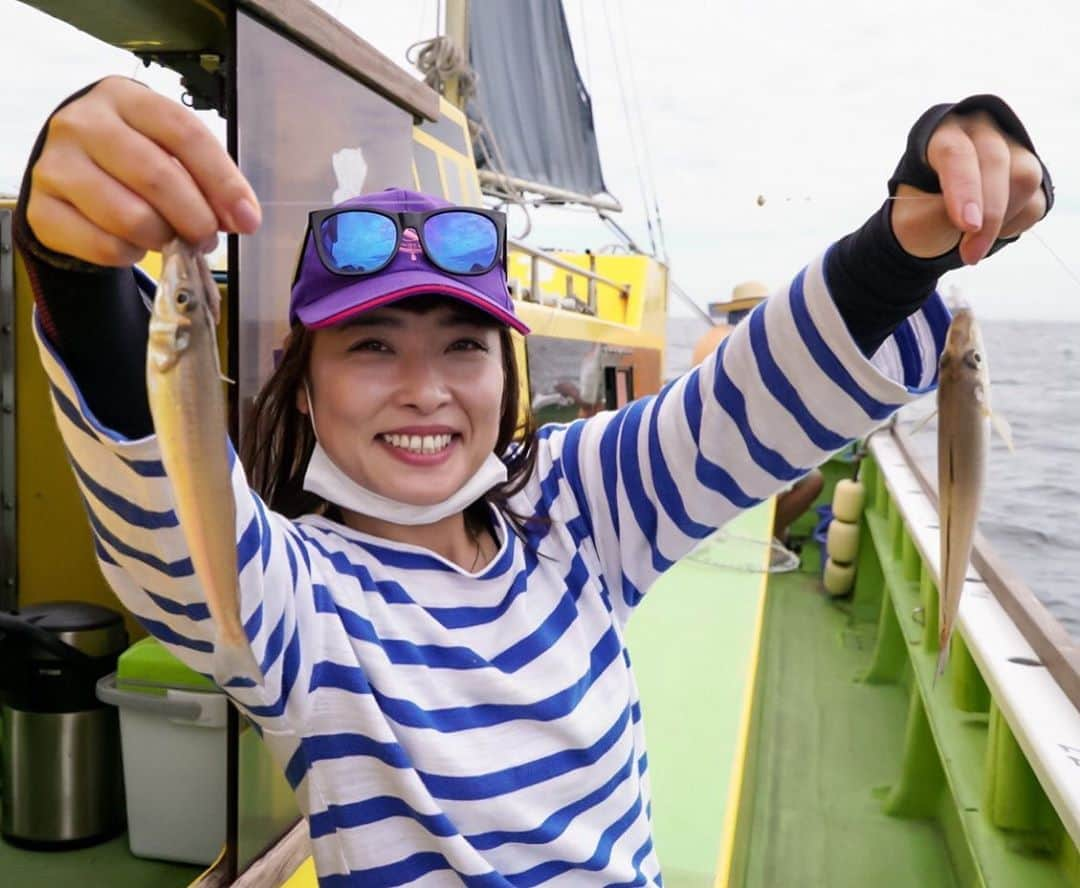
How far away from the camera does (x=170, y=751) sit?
2227mm

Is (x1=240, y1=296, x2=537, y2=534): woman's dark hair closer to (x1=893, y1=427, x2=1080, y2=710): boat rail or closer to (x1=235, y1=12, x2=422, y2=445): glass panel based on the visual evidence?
(x1=235, y1=12, x2=422, y2=445): glass panel

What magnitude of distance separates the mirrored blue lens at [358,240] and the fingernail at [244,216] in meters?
0.43

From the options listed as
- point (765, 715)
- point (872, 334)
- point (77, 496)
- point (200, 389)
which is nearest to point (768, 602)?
point (765, 715)

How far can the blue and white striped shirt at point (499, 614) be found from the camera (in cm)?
113

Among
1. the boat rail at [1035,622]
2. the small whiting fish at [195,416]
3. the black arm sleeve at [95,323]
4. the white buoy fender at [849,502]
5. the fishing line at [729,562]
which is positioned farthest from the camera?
the white buoy fender at [849,502]

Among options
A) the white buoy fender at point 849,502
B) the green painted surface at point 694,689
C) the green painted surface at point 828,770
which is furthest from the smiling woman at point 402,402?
the white buoy fender at point 849,502

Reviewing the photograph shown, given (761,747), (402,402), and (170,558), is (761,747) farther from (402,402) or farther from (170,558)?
(170,558)

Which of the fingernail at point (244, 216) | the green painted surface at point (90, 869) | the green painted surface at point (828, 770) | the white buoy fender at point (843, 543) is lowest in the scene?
the green painted surface at point (828, 770)

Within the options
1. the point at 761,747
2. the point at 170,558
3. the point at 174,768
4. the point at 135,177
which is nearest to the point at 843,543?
the point at 761,747

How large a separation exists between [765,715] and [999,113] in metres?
4.05

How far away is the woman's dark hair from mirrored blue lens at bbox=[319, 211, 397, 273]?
10 centimetres

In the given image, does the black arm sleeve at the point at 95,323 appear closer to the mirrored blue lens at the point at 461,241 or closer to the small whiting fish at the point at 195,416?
the small whiting fish at the point at 195,416

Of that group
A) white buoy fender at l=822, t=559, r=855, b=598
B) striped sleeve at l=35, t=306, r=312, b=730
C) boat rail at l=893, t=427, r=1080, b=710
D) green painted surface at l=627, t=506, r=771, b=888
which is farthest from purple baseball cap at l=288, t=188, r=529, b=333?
white buoy fender at l=822, t=559, r=855, b=598

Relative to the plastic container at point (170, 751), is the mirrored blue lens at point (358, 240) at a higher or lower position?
higher
